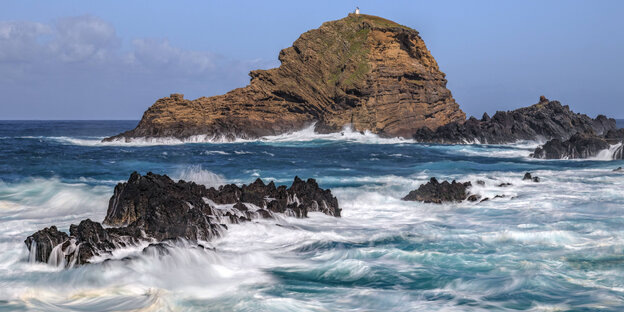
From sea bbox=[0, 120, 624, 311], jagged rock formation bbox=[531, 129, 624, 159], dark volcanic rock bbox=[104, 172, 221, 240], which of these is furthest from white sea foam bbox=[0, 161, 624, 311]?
jagged rock formation bbox=[531, 129, 624, 159]

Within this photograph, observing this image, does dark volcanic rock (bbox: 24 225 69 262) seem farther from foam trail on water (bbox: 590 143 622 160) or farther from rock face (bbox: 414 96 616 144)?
rock face (bbox: 414 96 616 144)

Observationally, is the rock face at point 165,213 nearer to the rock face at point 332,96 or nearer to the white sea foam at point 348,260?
the white sea foam at point 348,260

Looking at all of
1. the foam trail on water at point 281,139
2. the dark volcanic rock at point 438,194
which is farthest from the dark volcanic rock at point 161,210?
the foam trail on water at point 281,139

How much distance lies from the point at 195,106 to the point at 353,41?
19.9 metres

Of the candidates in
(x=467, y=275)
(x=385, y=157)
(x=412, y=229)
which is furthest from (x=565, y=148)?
(x=467, y=275)

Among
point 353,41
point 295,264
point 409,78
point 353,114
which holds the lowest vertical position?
point 295,264

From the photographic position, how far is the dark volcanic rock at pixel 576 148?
33.2 m

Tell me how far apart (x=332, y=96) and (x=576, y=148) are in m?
32.0

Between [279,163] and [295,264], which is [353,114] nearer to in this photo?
[279,163]

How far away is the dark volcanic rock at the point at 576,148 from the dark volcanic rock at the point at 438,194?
19.1 meters

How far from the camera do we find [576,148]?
33594 millimetres

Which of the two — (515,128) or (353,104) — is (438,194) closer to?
(515,128)

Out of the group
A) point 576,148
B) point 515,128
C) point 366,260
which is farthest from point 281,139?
point 366,260

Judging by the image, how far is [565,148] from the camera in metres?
33.9
